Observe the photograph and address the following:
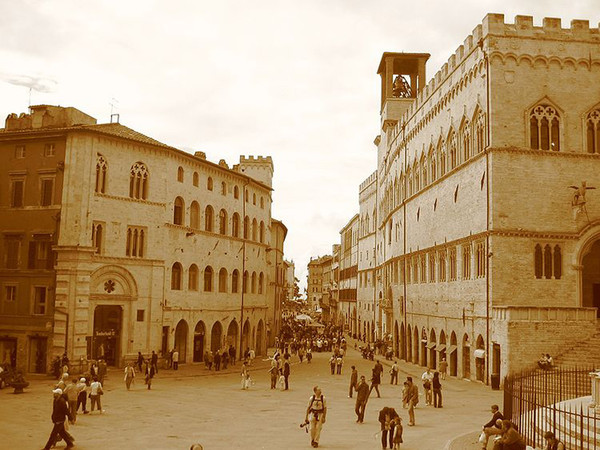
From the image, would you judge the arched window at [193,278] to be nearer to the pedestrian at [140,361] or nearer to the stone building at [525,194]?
the pedestrian at [140,361]

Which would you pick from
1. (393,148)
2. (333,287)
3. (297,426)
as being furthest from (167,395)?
(333,287)

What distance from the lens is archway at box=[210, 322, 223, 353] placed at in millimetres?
48475

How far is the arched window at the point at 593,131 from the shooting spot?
3578cm

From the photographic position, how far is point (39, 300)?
38.6m

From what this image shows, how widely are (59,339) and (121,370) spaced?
4271 mm

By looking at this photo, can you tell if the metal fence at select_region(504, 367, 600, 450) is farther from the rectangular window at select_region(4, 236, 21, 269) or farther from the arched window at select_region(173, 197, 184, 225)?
the rectangular window at select_region(4, 236, 21, 269)

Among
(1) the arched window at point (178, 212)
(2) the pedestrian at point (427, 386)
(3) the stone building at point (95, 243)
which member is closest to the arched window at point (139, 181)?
(3) the stone building at point (95, 243)

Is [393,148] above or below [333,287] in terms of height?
above

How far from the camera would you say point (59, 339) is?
36938 mm

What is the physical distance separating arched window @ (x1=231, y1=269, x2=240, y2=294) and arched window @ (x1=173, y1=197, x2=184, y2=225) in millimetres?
8043

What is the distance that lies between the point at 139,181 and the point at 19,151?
7.48m

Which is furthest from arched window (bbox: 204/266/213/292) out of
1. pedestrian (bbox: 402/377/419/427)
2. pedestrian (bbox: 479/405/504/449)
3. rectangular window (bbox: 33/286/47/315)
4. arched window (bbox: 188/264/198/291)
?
pedestrian (bbox: 479/405/504/449)

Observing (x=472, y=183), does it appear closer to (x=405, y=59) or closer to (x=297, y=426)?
(x=297, y=426)

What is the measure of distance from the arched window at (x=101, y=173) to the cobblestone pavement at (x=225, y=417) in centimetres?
1143
